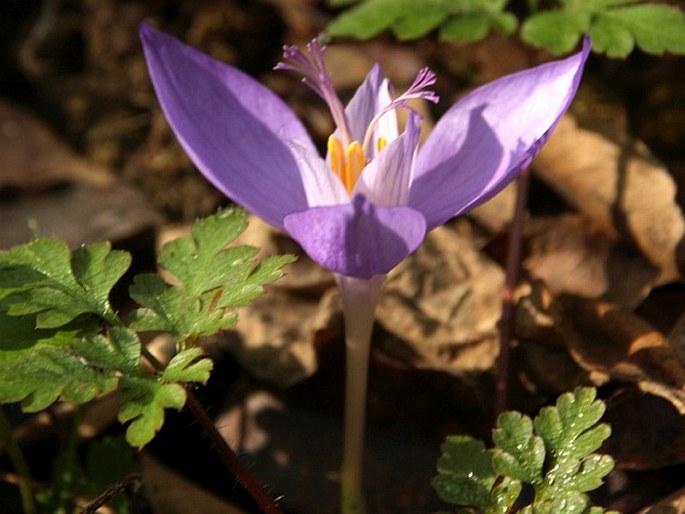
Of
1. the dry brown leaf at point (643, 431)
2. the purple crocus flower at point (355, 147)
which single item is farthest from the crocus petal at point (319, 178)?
the dry brown leaf at point (643, 431)

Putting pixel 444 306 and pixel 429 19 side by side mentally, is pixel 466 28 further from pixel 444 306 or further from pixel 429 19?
pixel 444 306

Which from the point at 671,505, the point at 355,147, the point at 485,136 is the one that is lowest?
the point at 671,505

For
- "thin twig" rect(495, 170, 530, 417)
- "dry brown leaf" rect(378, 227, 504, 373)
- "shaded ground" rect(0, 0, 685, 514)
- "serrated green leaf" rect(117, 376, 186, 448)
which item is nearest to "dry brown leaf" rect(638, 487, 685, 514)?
"shaded ground" rect(0, 0, 685, 514)

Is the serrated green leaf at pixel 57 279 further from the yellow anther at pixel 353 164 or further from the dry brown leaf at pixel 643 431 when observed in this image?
the dry brown leaf at pixel 643 431

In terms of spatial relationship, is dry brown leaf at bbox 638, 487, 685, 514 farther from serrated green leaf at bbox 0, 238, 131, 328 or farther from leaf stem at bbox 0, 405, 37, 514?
leaf stem at bbox 0, 405, 37, 514

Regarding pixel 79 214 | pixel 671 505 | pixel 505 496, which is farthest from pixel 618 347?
pixel 79 214

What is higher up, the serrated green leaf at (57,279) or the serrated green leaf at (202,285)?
the serrated green leaf at (57,279)
